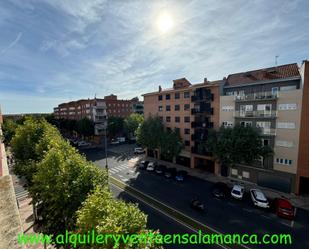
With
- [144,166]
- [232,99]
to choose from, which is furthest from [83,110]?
[232,99]

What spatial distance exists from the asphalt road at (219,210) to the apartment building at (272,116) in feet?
17.8

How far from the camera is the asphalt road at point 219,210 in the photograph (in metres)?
17.1

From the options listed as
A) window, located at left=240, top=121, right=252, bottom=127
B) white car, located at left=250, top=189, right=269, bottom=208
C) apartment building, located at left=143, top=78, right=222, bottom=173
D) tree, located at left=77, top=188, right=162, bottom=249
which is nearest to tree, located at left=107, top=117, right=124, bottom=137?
apartment building, located at left=143, top=78, right=222, bottom=173

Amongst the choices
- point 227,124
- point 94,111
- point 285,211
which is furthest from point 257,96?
point 94,111

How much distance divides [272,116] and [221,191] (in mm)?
13508

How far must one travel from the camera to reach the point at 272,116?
81.6 ft

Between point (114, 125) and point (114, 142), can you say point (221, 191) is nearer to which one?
point (114, 125)

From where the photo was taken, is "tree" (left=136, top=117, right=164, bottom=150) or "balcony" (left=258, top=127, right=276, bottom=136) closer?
"balcony" (left=258, top=127, right=276, bottom=136)

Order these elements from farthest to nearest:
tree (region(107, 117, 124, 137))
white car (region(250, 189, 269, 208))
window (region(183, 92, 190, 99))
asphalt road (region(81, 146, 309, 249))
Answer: tree (region(107, 117, 124, 137)) < window (region(183, 92, 190, 99)) < white car (region(250, 189, 269, 208)) < asphalt road (region(81, 146, 309, 249))

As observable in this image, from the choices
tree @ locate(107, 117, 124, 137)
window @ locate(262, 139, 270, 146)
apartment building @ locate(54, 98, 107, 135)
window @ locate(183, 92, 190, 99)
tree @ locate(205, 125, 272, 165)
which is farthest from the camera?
apartment building @ locate(54, 98, 107, 135)

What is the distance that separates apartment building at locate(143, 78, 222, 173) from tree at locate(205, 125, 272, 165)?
467cm

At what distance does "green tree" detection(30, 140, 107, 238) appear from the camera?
12047 mm

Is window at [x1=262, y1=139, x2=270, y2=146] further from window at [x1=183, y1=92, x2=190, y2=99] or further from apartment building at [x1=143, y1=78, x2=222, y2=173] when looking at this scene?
window at [x1=183, y1=92, x2=190, y2=99]

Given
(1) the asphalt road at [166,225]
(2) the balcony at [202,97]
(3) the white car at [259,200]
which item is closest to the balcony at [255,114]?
(2) the balcony at [202,97]
